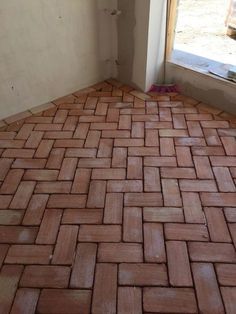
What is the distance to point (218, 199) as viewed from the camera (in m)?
→ 1.34

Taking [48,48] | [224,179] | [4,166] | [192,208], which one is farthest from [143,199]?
[48,48]

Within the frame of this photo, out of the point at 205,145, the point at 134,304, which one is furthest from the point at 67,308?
the point at 205,145

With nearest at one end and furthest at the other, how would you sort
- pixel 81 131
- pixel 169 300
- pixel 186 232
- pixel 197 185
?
1. pixel 169 300
2. pixel 186 232
3. pixel 197 185
4. pixel 81 131

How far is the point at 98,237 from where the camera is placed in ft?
3.91

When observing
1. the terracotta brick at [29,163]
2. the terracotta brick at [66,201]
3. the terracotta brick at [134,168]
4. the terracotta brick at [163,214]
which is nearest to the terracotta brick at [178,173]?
the terracotta brick at [134,168]

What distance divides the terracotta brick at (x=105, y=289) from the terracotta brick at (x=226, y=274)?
1.27 ft

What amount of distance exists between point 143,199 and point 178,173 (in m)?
0.27

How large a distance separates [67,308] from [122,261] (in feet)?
0.84

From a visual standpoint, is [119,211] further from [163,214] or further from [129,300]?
[129,300]

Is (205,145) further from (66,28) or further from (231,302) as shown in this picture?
(66,28)

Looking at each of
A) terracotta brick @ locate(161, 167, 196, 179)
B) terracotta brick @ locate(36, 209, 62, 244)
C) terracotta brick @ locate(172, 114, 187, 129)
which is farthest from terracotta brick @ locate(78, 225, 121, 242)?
terracotta brick @ locate(172, 114, 187, 129)

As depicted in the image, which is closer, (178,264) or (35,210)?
(178,264)

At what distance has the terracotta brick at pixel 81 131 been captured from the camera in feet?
5.89

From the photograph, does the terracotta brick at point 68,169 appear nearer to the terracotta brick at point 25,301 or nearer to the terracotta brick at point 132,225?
the terracotta brick at point 132,225
